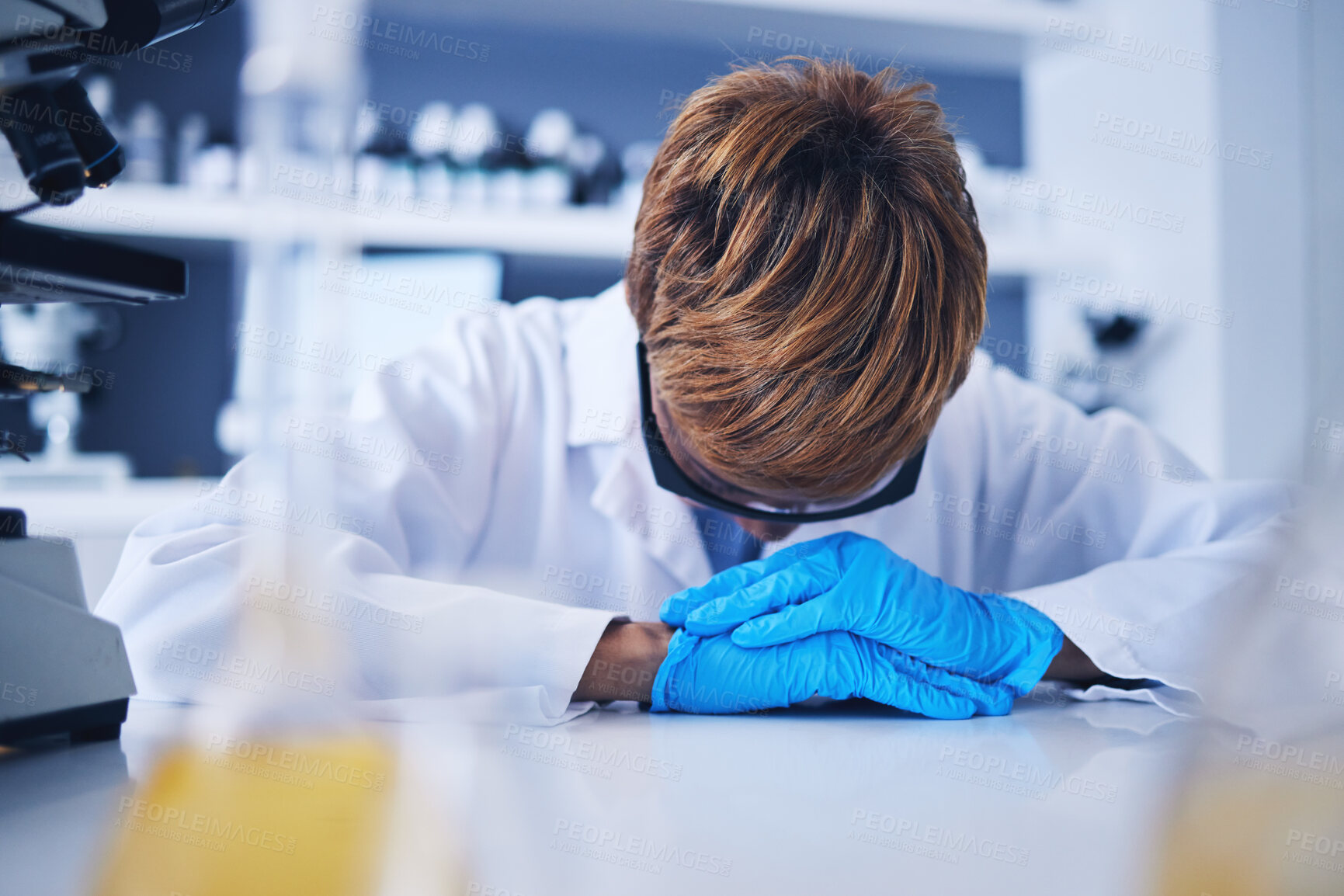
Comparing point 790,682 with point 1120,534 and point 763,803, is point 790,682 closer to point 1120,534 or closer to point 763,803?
point 763,803

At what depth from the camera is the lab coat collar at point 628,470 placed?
1156mm

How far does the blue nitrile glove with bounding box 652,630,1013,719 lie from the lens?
78 cm

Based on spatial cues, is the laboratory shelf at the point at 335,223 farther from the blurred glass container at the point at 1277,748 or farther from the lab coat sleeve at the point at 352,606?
the blurred glass container at the point at 1277,748

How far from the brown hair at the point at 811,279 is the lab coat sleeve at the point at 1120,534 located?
0.93 ft

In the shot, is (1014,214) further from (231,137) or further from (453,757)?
(453,757)

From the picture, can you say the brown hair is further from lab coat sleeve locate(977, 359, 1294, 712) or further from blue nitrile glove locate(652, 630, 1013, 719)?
lab coat sleeve locate(977, 359, 1294, 712)

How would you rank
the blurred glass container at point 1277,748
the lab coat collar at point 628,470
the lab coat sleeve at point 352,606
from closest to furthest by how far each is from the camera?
the blurred glass container at point 1277,748, the lab coat sleeve at point 352,606, the lab coat collar at point 628,470

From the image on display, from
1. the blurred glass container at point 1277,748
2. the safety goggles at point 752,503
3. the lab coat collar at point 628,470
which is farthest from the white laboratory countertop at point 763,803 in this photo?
the lab coat collar at point 628,470

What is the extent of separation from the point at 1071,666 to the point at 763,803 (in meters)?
0.52

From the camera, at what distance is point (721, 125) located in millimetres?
848

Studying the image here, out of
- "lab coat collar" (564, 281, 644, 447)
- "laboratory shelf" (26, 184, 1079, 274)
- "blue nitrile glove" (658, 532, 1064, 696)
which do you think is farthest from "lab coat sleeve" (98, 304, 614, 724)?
"laboratory shelf" (26, 184, 1079, 274)

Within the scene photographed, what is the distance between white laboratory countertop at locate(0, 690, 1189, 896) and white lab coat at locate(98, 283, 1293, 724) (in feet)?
0.33

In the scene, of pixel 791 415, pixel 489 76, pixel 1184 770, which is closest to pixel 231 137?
pixel 489 76

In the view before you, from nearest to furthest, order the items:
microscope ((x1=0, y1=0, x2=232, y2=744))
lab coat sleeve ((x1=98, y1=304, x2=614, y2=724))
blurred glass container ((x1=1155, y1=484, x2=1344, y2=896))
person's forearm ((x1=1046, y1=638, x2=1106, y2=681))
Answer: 1. blurred glass container ((x1=1155, y1=484, x2=1344, y2=896))
2. microscope ((x1=0, y1=0, x2=232, y2=744))
3. lab coat sleeve ((x1=98, y1=304, x2=614, y2=724))
4. person's forearm ((x1=1046, y1=638, x2=1106, y2=681))
